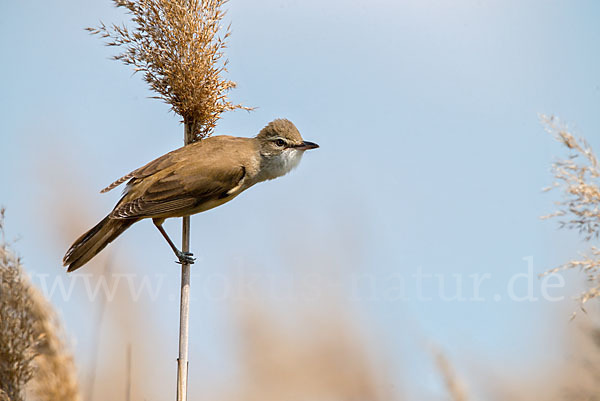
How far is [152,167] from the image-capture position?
321 centimetres

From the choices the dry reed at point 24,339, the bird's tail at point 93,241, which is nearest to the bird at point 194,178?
the bird's tail at point 93,241

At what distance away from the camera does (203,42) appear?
8.68 feet

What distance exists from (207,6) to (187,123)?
498mm

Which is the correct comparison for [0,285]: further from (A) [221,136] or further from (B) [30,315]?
(A) [221,136]

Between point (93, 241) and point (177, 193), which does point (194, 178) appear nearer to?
point (177, 193)

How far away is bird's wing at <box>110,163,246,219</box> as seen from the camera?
3.02 m

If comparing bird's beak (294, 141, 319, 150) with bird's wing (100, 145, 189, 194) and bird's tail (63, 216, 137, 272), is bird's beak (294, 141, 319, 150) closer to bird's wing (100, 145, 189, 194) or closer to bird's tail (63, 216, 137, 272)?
bird's wing (100, 145, 189, 194)

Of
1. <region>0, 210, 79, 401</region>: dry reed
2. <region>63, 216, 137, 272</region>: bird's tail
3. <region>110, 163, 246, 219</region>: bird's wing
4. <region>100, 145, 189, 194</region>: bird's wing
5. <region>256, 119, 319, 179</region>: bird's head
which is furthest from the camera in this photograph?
<region>256, 119, 319, 179</region>: bird's head

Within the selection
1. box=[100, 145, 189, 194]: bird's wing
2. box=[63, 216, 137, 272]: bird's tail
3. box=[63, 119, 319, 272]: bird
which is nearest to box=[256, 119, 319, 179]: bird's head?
box=[63, 119, 319, 272]: bird

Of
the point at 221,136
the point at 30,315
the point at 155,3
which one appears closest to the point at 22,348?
the point at 30,315

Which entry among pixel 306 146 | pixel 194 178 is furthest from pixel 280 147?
pixel 194 178

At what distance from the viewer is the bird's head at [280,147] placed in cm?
351

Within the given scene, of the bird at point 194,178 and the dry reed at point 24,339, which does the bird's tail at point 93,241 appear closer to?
the bird at point 194,178

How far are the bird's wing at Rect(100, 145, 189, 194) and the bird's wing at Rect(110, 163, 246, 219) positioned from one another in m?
0.05
